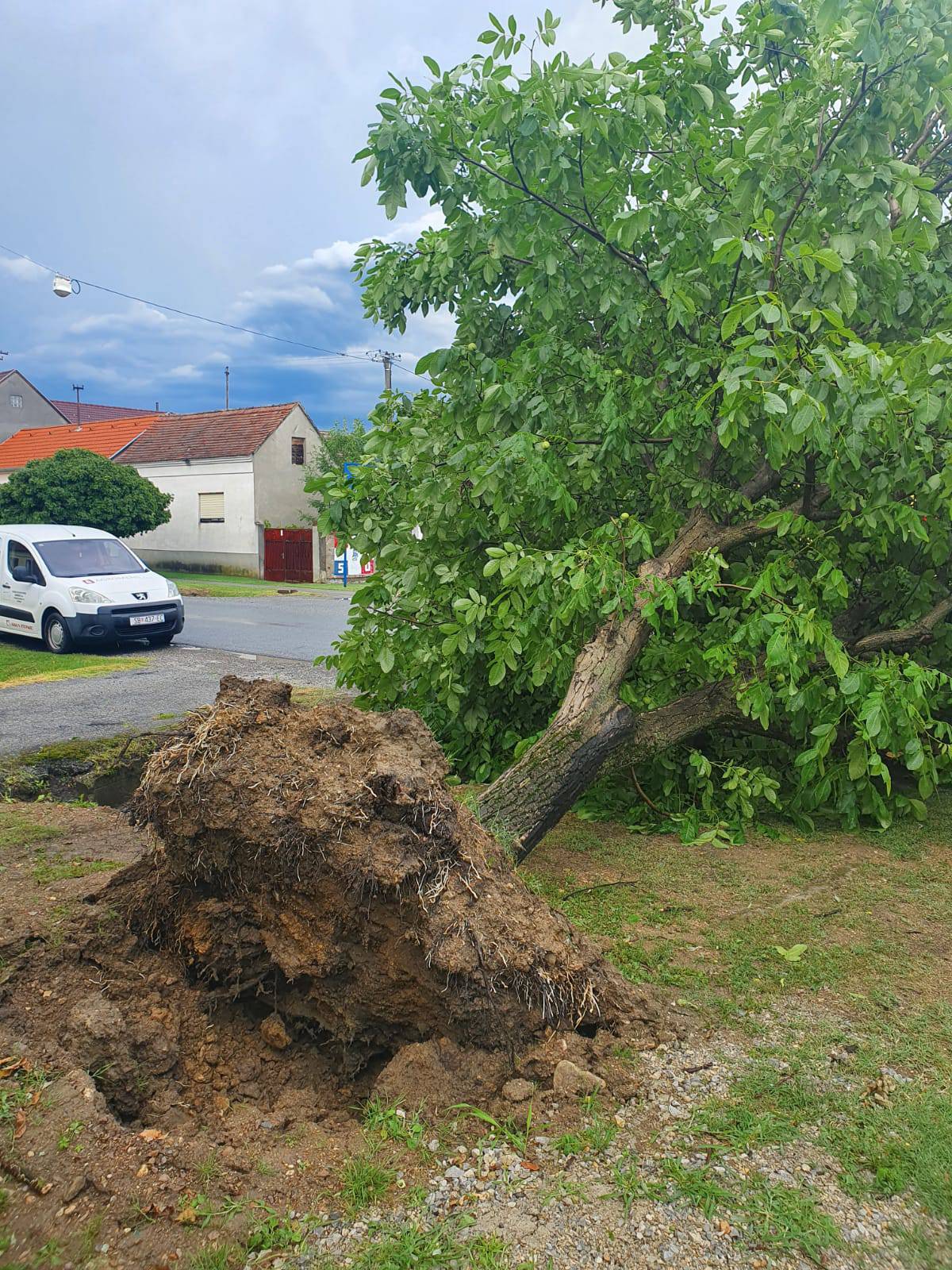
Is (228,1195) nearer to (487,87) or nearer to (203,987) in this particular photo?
(203,987)

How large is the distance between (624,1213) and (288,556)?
31.9m

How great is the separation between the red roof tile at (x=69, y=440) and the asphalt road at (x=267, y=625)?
18.1 m

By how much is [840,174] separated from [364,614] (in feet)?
11.8

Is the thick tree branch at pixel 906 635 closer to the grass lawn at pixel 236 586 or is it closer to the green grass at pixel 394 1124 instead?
the green grass at pixel 394 1124

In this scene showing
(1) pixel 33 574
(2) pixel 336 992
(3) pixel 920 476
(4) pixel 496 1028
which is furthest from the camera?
(1) pixel 33 574

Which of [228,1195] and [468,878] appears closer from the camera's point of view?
[228,1195]

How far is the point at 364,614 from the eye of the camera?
20.7 ft

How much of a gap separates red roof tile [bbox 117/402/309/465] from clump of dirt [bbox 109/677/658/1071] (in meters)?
31.6

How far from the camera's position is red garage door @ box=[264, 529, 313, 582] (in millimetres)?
32625

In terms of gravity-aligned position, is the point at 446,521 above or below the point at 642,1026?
above

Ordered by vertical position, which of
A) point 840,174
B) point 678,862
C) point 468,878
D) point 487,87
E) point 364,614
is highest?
point 487,87

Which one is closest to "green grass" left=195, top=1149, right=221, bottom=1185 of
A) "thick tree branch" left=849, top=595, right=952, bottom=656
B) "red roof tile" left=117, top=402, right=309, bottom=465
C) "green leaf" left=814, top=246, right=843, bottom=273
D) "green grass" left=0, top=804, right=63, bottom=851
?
"green grass" left=0, top=804, right=63, bottom=851

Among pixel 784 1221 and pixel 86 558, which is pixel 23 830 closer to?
pixel 784 1221

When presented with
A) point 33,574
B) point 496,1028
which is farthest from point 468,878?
point 33,574
